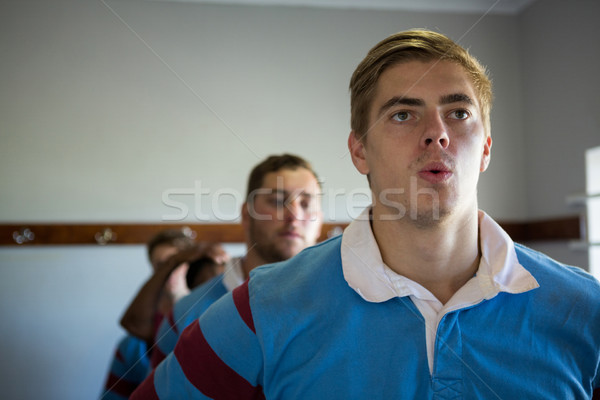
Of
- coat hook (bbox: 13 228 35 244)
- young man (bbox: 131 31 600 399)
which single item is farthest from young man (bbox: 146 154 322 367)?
coat hook (bbox: 13 228 35 244)

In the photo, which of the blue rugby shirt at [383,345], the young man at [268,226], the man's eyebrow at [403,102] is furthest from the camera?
the young man at [268,226]

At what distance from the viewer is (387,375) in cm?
78

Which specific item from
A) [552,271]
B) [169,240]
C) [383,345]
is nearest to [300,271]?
[383,345]

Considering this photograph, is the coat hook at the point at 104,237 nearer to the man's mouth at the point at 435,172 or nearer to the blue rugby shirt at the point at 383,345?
the blue rugby shirt at the point at 383,345

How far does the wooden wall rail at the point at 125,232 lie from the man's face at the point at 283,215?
4.64 feet

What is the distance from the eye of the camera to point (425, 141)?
2.88 feet

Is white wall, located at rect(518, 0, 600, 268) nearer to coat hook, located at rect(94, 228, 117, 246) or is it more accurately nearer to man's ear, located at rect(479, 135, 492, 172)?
man's ear, located at rect(479, 135, 492, 172)

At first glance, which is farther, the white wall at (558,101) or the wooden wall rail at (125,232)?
the wooden wall rail at (125,232)

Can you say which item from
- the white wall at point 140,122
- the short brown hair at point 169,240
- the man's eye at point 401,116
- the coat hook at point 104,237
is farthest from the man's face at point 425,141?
the coat hook at point 104,237

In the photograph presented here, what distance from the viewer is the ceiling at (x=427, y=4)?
310 centimetres

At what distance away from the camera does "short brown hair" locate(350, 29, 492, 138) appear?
3.09 feet

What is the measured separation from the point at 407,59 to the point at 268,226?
754 mm

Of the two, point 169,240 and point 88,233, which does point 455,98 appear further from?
point 88,233

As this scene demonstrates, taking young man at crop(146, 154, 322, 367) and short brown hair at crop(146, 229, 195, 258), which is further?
short brown hair at crop(146, 229, 195, 258)
